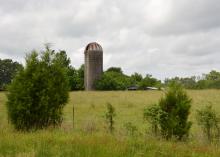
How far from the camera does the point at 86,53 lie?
8700 centimetres

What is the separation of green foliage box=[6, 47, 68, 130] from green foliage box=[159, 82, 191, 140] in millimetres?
3927

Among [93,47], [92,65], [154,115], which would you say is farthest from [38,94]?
[93,47]

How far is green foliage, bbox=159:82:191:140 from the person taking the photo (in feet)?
44.2

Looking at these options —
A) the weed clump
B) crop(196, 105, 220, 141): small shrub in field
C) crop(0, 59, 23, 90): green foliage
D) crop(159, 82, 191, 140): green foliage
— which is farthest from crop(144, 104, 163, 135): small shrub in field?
crop(0, 59, 23, 90): green foliage

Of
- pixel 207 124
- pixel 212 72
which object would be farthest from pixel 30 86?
pixel 212 72

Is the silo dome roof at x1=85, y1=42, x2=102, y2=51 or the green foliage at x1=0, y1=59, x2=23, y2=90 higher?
the silo dome roof at x1=85, y1=42, x2=102, y2=51

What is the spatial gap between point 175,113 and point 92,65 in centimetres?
7162

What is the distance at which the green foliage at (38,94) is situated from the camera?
14648mm

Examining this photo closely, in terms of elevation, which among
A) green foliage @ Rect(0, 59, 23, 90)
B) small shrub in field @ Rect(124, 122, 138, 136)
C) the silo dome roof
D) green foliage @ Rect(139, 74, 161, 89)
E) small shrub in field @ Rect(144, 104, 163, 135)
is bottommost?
small shrub in field @ Rect(124, 122, 138, 136)

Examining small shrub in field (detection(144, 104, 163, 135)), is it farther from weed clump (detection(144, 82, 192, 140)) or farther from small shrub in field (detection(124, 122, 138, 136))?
small shrub in field (detection(124, 122, 138, 136))

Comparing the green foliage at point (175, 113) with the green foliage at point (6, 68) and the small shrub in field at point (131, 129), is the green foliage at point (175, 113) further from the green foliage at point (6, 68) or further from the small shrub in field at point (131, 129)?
the green foliage at point (6, 68)

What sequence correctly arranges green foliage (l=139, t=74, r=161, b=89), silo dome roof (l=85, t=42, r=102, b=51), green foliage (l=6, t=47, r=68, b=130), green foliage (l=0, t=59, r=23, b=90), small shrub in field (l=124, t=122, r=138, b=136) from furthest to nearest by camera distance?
green foliage (l=0, t=59, r=23, b=90)
green foliage (l=139, t=74, r=161, b=89)
silo dome roof (l=85, t=42, r=102, b=51)
green foliage (l=6, t=47, r=68, b=130)
small shrub in field (l=124, t=122, r=138, b=136)

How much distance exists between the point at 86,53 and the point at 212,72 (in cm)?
5264

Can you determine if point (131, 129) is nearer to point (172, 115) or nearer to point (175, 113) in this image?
point (172, 115)
